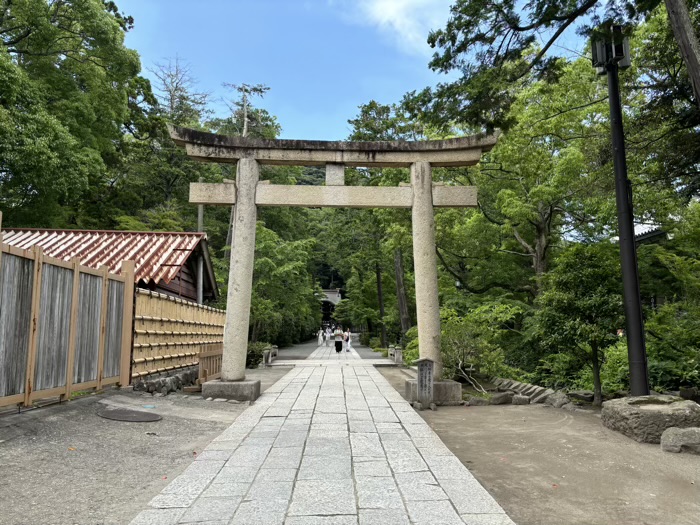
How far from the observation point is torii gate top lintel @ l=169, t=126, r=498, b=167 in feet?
32.4

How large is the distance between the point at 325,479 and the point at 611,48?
25.4ft

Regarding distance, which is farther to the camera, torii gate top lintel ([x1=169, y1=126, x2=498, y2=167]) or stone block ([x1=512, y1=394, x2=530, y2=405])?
torii gate top lintel ([x1=169, y1=126, x2=498, y2=167])

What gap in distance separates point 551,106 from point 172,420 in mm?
12676

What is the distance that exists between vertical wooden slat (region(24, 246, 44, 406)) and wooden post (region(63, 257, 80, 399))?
784 mm

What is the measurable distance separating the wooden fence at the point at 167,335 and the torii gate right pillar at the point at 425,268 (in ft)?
16.1

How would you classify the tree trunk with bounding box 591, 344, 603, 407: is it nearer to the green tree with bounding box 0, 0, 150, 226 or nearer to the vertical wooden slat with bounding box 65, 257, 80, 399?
the vertical wooden slat with bounding box 65, 257, 80, 399

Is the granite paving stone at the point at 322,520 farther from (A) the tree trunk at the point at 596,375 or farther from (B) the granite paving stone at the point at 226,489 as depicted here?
(A) the tree trunk at the point at 596,375

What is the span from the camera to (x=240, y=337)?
9.60m

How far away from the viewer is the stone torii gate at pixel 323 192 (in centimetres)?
960


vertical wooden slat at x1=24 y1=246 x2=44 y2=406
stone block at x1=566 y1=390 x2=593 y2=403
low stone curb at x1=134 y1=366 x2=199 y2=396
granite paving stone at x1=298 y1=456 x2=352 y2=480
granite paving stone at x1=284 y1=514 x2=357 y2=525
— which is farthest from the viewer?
stone block at x1=566 y1=390 x2=593 y2=403

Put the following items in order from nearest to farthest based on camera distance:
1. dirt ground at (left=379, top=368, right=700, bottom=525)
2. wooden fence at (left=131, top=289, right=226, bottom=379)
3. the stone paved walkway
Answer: the stone paved walkway
dirt ground at (left=379, top=368, right=700, bottom=525)
wooden fence at (left=131, top=289, right=226, bottom=379)

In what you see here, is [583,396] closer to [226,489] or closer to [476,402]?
[476,402]

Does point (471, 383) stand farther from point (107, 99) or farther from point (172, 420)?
point (107, 99)

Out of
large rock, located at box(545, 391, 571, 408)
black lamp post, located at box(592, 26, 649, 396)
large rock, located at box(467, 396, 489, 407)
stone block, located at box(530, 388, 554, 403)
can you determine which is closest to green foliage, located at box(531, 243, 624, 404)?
large rock, located at box(545, 391, 571, 408)
